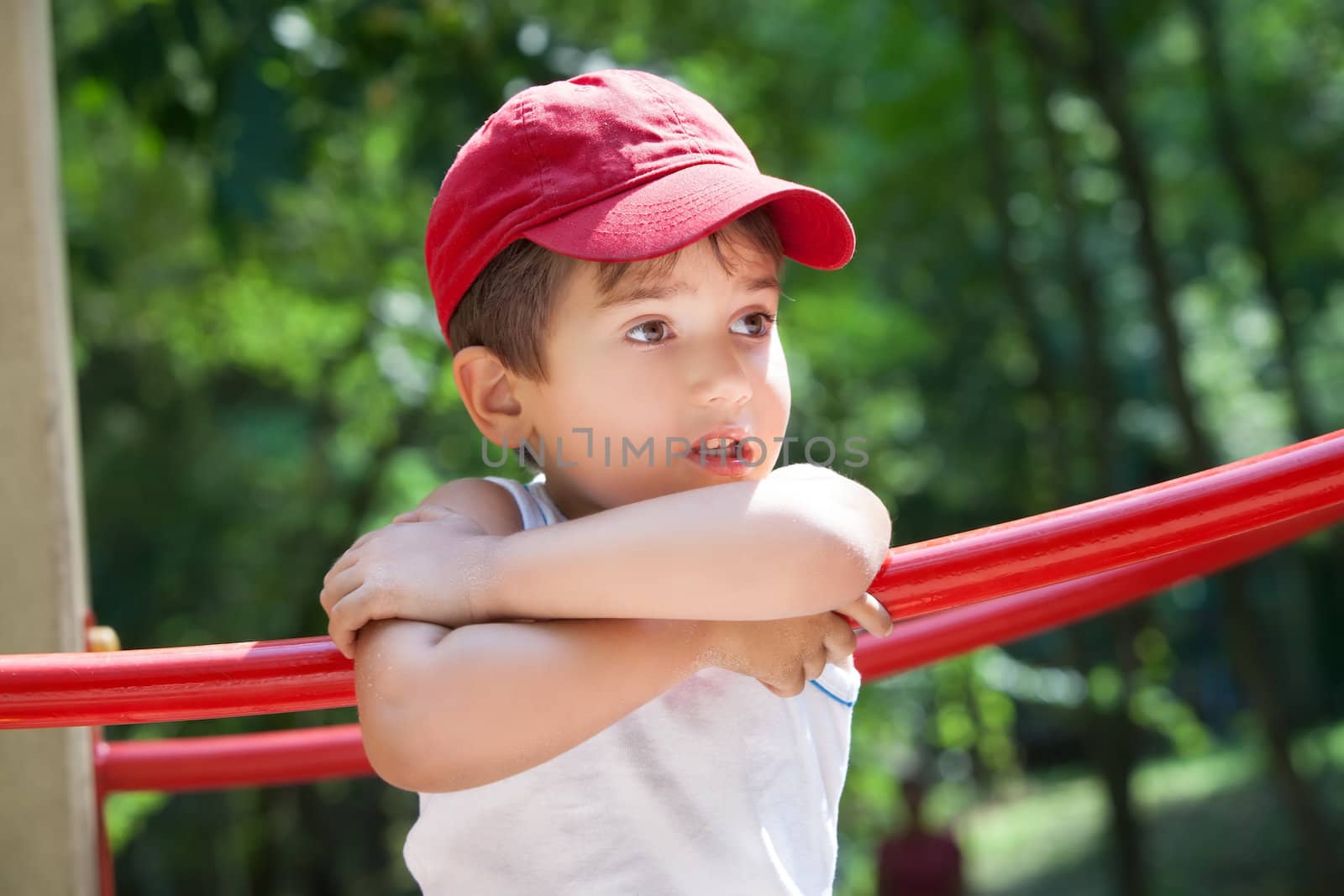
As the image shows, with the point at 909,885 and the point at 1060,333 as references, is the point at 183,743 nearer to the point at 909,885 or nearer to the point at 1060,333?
the point at 909,885

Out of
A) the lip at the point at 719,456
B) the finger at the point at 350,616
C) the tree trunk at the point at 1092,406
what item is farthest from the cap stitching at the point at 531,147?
the tree trunk at the point at 1092,406

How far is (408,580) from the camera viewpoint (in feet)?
3.15

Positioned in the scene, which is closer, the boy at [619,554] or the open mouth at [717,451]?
the boy at [619,554]

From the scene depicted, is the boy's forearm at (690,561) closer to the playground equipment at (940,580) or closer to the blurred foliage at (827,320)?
the playground equipment at (940,580)

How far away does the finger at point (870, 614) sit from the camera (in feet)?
3.26

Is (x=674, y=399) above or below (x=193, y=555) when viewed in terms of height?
below

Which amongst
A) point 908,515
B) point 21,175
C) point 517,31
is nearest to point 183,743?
point 21,175

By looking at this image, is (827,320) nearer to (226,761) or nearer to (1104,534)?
Result: (226,761)

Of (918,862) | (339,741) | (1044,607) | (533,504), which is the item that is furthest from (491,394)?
(918,862)

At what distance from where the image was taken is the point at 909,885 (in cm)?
613

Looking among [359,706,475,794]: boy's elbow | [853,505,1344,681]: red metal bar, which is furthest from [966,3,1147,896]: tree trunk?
[359,706,475,794]: boy's elbow

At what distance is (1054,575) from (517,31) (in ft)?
8.03

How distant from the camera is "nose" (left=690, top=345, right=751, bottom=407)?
1.05 metres

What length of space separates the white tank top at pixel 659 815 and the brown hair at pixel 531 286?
143mm
